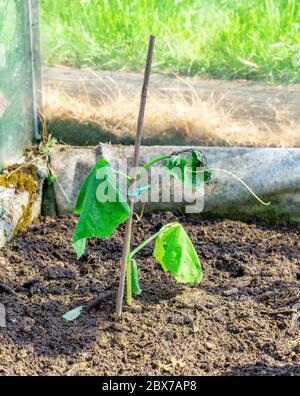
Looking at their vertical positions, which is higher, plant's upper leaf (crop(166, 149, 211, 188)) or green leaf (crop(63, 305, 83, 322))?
plant's upper leaf (crop(166, 149, 211, 188))

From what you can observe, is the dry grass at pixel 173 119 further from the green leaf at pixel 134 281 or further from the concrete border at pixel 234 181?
the green leaf at pixel 134 281

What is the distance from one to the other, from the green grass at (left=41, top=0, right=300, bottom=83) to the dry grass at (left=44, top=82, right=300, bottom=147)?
0.15 metres

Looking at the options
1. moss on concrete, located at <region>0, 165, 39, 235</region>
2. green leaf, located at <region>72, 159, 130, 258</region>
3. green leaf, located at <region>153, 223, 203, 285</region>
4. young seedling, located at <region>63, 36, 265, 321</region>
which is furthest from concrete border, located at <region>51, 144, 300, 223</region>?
green leaf, located at <region>72, 159, 130, 258</region>

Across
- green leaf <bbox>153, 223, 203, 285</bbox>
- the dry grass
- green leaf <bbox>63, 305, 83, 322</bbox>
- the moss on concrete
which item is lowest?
green leaf <bbox>63, 305, 83, 322</bbox>

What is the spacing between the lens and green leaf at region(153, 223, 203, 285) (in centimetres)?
253

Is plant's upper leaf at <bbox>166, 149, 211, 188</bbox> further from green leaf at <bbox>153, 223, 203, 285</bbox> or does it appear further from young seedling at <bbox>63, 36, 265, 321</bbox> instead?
green leaf at <bbox>153, 223, 203, 285</bbox>

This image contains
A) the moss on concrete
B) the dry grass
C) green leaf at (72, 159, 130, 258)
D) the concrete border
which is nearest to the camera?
green leaf at (72, 159, 130, 258)

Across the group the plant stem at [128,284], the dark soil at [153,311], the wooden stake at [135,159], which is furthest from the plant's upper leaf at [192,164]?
the dark soil at [153,311]

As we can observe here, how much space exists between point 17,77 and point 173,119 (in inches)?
28.5

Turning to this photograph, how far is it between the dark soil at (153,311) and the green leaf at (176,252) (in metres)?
0.17

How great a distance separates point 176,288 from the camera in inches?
111

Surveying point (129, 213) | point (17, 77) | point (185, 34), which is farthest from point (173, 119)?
point (129, 213)

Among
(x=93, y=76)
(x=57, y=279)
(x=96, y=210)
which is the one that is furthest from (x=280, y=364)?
(x=93, y=76)

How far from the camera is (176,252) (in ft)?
8.32
